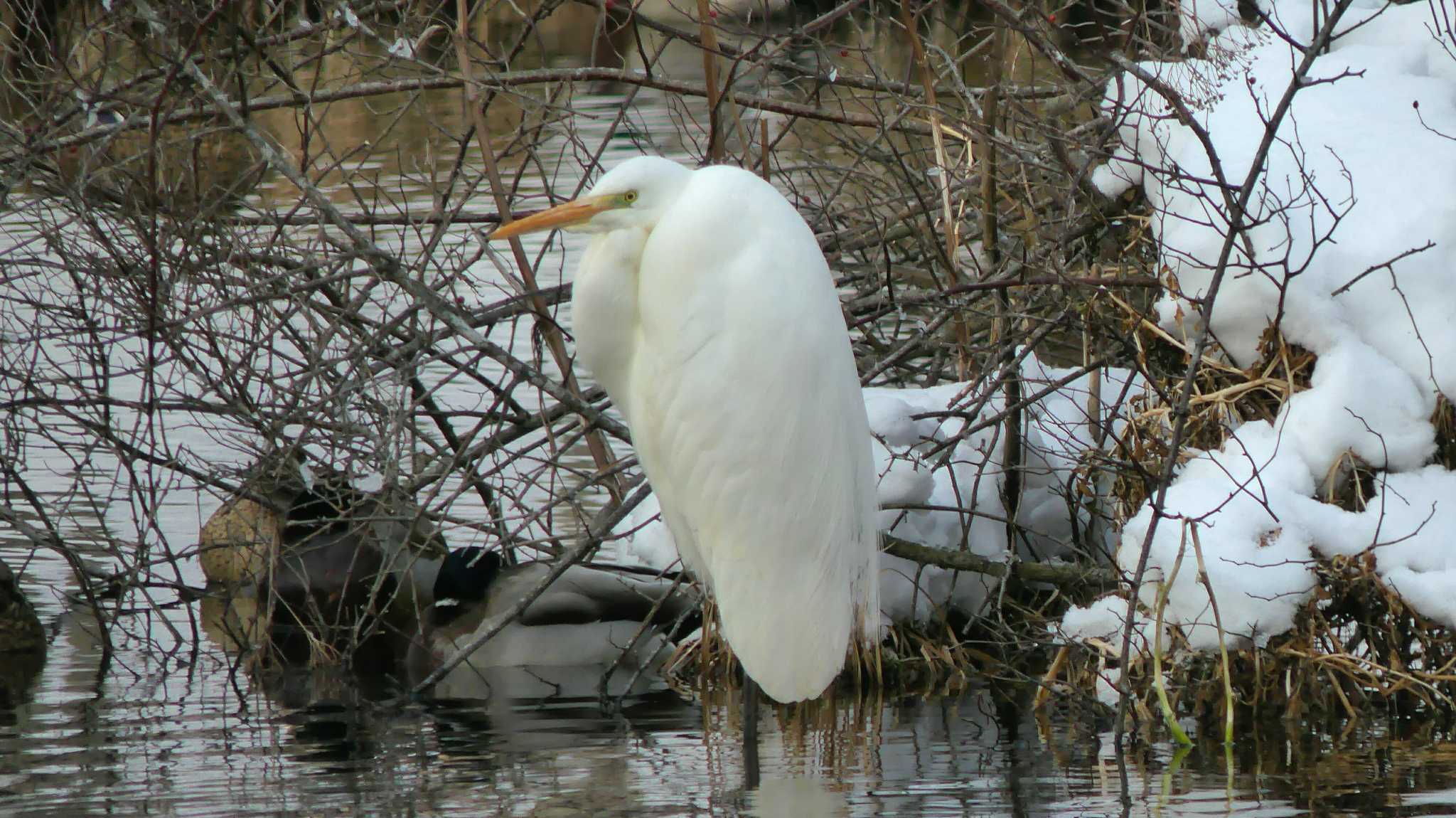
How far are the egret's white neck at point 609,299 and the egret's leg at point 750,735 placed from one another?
83cm

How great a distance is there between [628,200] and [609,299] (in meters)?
0.22

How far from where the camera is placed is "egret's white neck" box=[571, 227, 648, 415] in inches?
138

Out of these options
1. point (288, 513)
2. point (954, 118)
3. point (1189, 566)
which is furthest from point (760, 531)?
point (288, 513)

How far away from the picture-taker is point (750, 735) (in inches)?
150

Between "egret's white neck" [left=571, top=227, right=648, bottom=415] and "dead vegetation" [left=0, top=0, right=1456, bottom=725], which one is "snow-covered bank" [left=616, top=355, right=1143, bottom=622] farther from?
"egret's white neck" [left=571, top=227, right=648, bottom=415]

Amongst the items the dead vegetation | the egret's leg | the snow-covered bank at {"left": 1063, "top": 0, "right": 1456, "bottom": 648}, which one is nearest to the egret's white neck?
the dead vegetation

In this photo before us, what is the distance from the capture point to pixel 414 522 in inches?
174

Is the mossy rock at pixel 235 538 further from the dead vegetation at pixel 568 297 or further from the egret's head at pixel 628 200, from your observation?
the egret's head at pixel 628 200

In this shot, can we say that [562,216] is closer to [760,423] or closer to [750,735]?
A: [760,423]

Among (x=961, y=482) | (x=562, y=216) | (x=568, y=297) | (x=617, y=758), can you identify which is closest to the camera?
(x=562, y=216)

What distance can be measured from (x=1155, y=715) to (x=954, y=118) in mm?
1637

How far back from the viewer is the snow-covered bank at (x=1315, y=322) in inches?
149

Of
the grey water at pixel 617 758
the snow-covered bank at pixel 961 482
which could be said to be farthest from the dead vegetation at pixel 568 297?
the grey water at pixel 617 758

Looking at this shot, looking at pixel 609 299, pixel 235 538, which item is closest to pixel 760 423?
pixel 609 299
